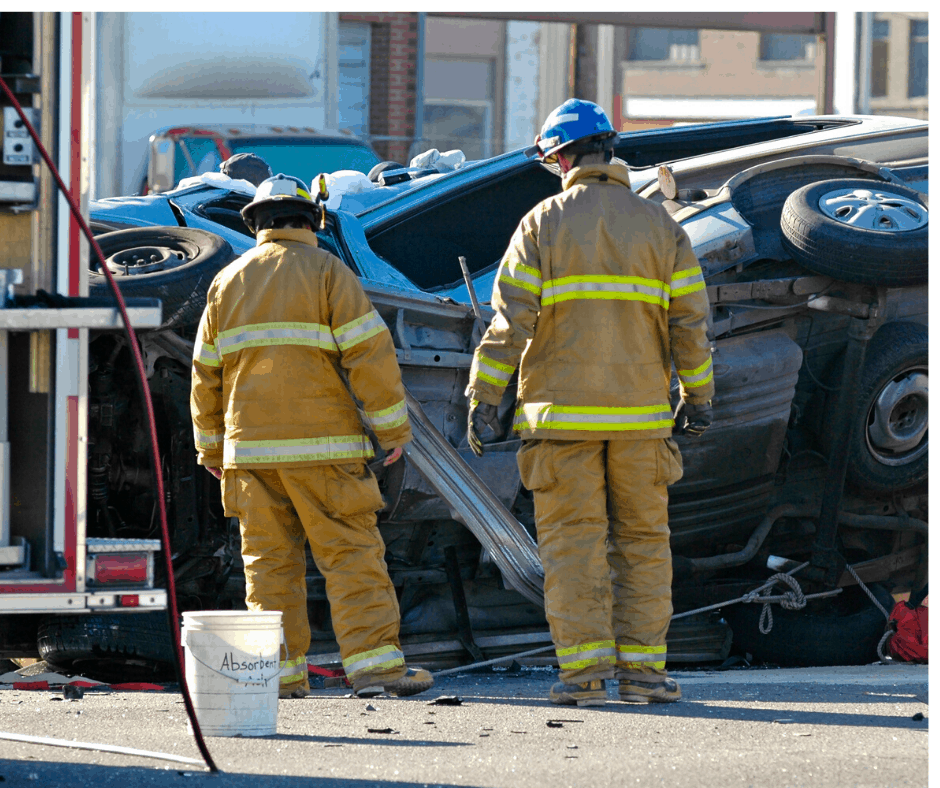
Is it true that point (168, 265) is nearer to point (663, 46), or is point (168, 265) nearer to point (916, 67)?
point (916, 67)

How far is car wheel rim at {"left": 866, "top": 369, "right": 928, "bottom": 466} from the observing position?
17.6ft

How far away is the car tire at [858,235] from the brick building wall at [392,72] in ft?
46.2

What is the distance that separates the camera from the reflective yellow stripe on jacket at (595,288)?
422cm

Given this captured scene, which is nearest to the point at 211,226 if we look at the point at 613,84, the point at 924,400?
the point at 924,400

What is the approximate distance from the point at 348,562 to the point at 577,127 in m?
1.49

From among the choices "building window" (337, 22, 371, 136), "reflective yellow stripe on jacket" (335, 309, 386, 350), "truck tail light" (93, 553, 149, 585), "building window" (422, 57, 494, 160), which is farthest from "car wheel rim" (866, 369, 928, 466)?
"building window" (422, 57, 494, 160)

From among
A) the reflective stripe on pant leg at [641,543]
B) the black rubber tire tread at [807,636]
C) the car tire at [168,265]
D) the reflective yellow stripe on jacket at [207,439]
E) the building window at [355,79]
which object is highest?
the building window at [355,79]

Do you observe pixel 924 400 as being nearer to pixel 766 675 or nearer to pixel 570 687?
pixel 766 675

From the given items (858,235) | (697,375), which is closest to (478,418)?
(697,375)

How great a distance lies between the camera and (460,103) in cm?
2634

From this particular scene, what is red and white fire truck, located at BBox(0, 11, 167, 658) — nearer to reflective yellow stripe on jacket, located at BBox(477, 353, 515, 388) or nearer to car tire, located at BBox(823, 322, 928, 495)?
reflective yellow stripe on jacket, located at BBox(477, 353, 515, 388)

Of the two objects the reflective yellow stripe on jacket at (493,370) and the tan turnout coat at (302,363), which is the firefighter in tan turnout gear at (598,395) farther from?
the tan turnout coat at (302,363)

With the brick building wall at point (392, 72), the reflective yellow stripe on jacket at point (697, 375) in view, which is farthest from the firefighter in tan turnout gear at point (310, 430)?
the brick building wall at point (392, 72)

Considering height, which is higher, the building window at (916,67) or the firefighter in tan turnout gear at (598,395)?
the building window at (916,67)
